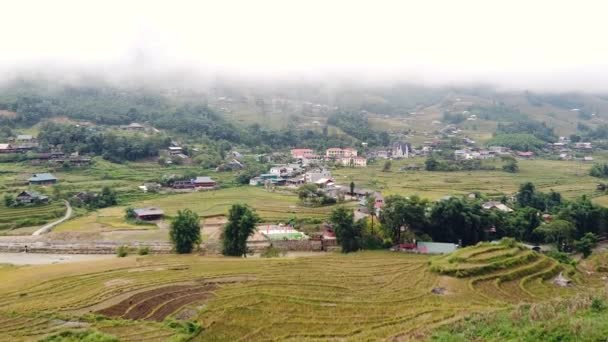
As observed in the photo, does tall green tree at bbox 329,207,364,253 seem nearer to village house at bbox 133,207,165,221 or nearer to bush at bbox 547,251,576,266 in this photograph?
bush at bbox 547,251,576,266

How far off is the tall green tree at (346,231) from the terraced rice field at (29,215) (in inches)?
1413

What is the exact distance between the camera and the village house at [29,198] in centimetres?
6136

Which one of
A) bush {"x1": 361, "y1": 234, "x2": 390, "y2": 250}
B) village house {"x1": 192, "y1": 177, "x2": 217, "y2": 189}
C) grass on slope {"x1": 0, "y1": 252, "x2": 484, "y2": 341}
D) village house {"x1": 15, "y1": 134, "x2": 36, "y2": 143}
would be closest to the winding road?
grass on slope {"x1": 0, "y1": 252, "x2": 484, "y2": 341}

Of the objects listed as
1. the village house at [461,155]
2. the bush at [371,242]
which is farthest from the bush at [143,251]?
the village house at [461,155]

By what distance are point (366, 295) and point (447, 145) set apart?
352 ft

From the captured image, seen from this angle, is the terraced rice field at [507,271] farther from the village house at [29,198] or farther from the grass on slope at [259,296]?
the village house at [29,198]

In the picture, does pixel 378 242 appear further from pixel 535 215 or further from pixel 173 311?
pixel 173 311

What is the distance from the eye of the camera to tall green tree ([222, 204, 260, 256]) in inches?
1682

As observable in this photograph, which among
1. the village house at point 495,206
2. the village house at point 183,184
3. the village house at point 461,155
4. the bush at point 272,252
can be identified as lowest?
the bush at point 272,252

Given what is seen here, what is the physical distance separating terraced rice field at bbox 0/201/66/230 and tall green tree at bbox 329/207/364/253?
3590cm

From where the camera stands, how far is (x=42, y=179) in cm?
7281

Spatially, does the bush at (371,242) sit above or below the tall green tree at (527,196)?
below

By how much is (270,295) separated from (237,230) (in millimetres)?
15221

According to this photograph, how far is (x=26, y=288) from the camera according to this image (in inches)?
1198
